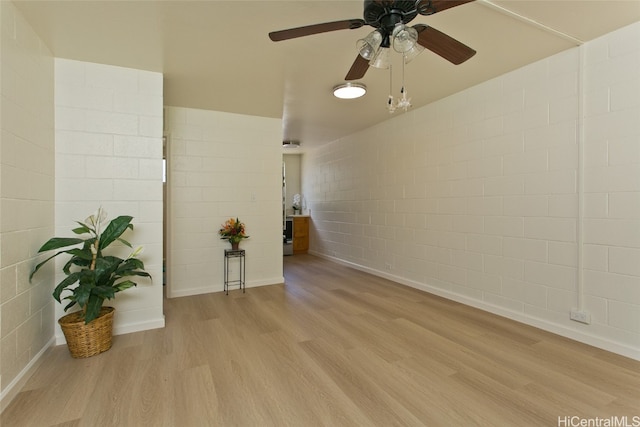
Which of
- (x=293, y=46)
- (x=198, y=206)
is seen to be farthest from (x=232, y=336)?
(x=293, y=46)

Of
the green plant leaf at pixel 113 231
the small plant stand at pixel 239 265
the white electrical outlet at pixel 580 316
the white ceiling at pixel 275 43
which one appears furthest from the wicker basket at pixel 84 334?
the white electrical outlet at pixel 580 316

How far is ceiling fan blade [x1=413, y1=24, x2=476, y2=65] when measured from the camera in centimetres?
153

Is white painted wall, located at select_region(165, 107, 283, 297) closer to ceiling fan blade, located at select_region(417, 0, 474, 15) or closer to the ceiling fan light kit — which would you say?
the ceiling fan light kit

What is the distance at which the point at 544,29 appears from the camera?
218 cm

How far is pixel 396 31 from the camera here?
4.63 feet

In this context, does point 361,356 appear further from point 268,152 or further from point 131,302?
point 268,152

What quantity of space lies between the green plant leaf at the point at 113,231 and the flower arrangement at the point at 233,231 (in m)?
1.57

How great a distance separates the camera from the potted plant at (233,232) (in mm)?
3900

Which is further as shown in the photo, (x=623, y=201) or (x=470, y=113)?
(x=470, y=113)

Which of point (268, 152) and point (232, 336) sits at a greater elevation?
point (268, 152)

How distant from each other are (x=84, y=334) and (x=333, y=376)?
1.88 m

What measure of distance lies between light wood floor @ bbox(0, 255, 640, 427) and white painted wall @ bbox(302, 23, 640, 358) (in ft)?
1.24

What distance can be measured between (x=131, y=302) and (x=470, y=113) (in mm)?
3979

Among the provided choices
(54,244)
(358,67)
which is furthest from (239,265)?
(358,67)
